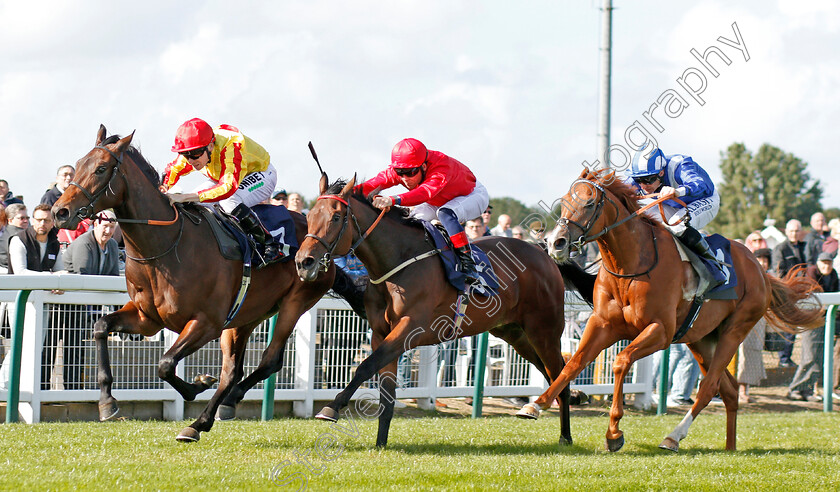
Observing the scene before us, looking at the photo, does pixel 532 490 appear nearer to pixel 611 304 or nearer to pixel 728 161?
pixel 611 304

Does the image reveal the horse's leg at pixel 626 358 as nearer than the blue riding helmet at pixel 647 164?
Yes

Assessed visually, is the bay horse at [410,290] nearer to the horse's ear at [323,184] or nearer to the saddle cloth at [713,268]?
the horse's ear at [323,184]

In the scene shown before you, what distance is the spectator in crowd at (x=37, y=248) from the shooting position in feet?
24.6

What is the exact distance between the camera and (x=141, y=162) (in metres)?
5.79

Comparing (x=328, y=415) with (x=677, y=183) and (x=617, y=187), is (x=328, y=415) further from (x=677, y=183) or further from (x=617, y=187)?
(x=677, y=183)

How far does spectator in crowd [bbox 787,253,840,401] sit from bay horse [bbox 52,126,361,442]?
6.73 meters

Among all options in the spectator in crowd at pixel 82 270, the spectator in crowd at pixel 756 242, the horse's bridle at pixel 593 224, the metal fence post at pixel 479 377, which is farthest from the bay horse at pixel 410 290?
the spectator in crowd at pixel 756 242

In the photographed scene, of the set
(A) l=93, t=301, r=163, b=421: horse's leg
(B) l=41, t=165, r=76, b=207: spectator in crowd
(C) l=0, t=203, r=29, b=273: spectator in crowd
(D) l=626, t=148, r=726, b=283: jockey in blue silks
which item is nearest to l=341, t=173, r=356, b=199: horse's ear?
(A) l=93, t=301, r=163, b=421: horse's leg

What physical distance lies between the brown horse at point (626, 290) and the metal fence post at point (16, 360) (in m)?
3.59

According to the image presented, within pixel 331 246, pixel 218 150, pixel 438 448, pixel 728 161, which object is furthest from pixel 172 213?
pixel 728 161

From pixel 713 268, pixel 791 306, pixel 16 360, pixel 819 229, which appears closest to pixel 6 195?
pixel 16 360

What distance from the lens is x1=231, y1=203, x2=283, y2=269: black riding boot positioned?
20.4ft

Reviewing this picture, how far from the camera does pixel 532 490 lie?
4.71m

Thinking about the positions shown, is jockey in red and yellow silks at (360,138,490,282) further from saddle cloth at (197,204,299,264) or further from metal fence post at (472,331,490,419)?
metal fence post at (472,331,490,419)
